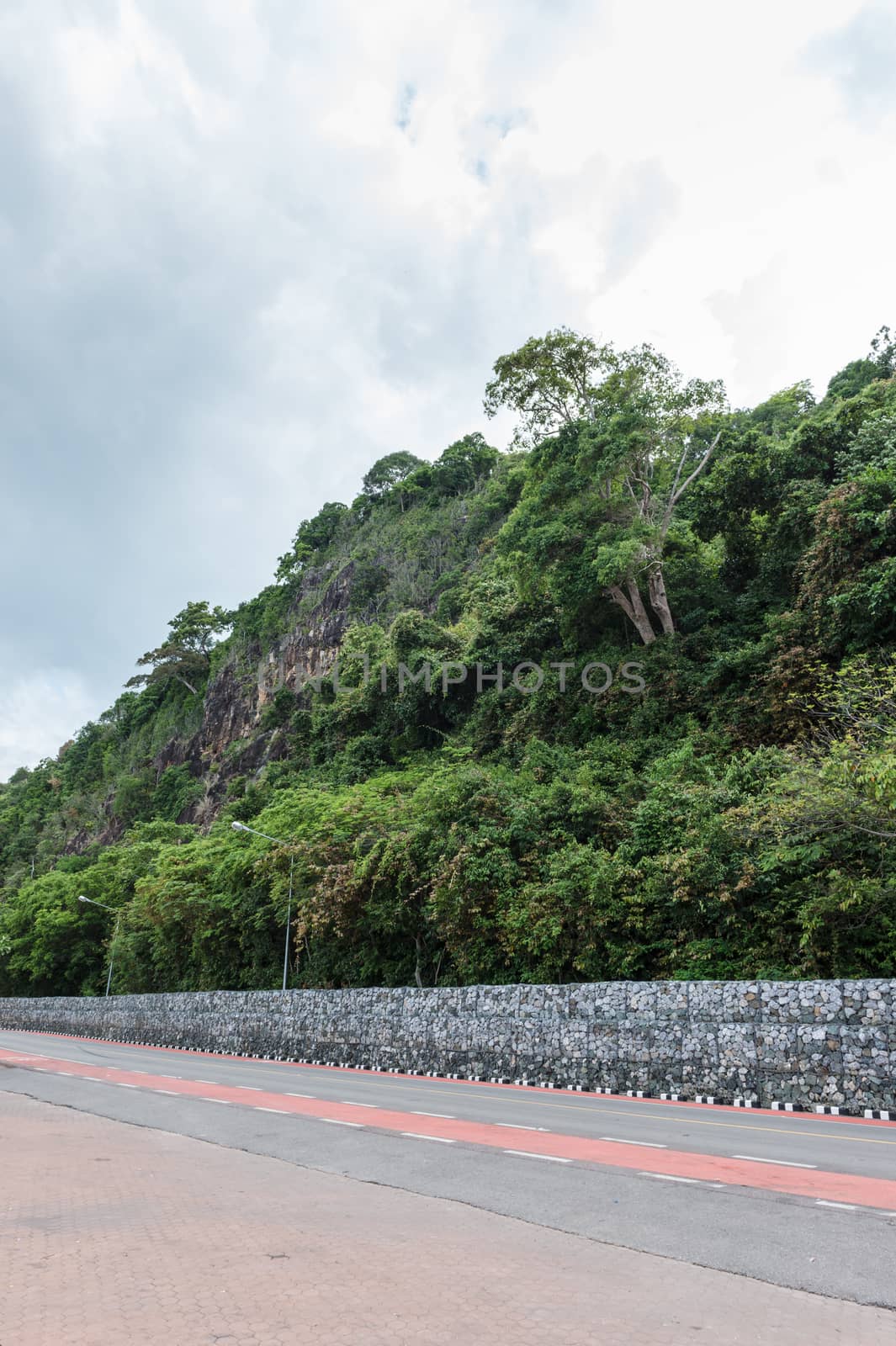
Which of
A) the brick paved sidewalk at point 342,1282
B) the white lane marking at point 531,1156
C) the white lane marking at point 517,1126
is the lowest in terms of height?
the white lane marking at point 517,1126

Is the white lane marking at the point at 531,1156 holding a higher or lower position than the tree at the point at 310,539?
lower

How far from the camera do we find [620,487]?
105 ft

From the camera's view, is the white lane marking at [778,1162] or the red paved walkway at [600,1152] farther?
the white lane marking at [778,1162]

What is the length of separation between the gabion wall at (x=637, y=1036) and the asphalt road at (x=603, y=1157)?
3.27 feet

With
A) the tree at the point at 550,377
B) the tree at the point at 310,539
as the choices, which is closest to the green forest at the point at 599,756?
the tree at the point at 550,377

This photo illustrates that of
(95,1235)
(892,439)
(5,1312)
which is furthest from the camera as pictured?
(892,439)

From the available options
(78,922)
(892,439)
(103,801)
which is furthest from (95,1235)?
(103,801)

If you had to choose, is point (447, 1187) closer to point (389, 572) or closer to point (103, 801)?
point (389, 572)

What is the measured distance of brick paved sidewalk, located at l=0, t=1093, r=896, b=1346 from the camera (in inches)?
169

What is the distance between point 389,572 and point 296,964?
37.6 metres

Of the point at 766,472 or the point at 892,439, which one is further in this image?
the point at 766,472

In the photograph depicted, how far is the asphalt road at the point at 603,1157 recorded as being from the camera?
593cm

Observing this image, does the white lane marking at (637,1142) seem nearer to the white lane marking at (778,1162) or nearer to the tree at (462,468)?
the white lane marking at (778,1162)

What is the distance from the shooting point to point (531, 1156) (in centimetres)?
941
